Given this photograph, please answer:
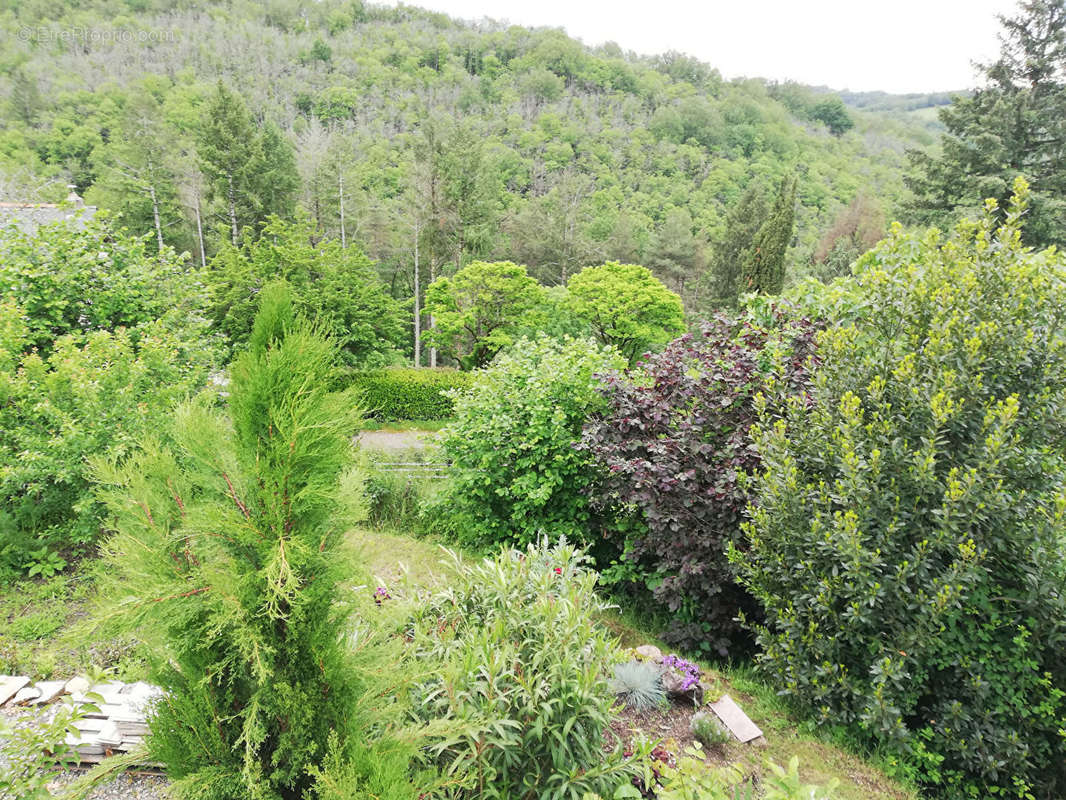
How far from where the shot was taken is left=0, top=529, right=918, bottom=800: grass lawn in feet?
10.8

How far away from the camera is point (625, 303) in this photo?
18031 millimetres

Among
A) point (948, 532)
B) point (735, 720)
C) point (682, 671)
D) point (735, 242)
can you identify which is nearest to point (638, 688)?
point (682, 671)

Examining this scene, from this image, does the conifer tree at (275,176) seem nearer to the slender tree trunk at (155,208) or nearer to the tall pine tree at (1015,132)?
the slender tree trunk at (155,208)

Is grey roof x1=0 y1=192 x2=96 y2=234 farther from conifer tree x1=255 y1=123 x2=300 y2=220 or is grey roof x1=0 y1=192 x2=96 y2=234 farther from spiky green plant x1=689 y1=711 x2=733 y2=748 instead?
conifer tree x1=255 y1=123 x2=300 y2=220

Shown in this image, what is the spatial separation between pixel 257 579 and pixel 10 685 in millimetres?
3786

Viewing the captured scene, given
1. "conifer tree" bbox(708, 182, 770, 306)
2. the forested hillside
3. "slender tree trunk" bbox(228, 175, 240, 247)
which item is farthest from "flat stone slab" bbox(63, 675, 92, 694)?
"conifer tree" bbox(708, 182, 770, 306)

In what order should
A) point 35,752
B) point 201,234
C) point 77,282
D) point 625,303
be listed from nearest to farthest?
1. point 35,752
2. point 77,282
3. point 625,303
4. point 201,234

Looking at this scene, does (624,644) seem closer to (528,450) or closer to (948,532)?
(528,450)

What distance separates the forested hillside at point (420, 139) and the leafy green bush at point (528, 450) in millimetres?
7171

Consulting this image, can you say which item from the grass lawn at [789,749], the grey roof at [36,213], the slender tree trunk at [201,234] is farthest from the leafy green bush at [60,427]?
the slender tree trunk at [201,234]

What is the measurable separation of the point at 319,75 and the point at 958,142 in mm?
68421

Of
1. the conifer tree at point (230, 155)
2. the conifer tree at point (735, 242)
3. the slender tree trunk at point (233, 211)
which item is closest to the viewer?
the conifer tree at point (230, 155)

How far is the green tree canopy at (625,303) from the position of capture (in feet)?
58.6

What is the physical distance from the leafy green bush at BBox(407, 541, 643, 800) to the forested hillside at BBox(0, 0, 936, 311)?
9.81 m
